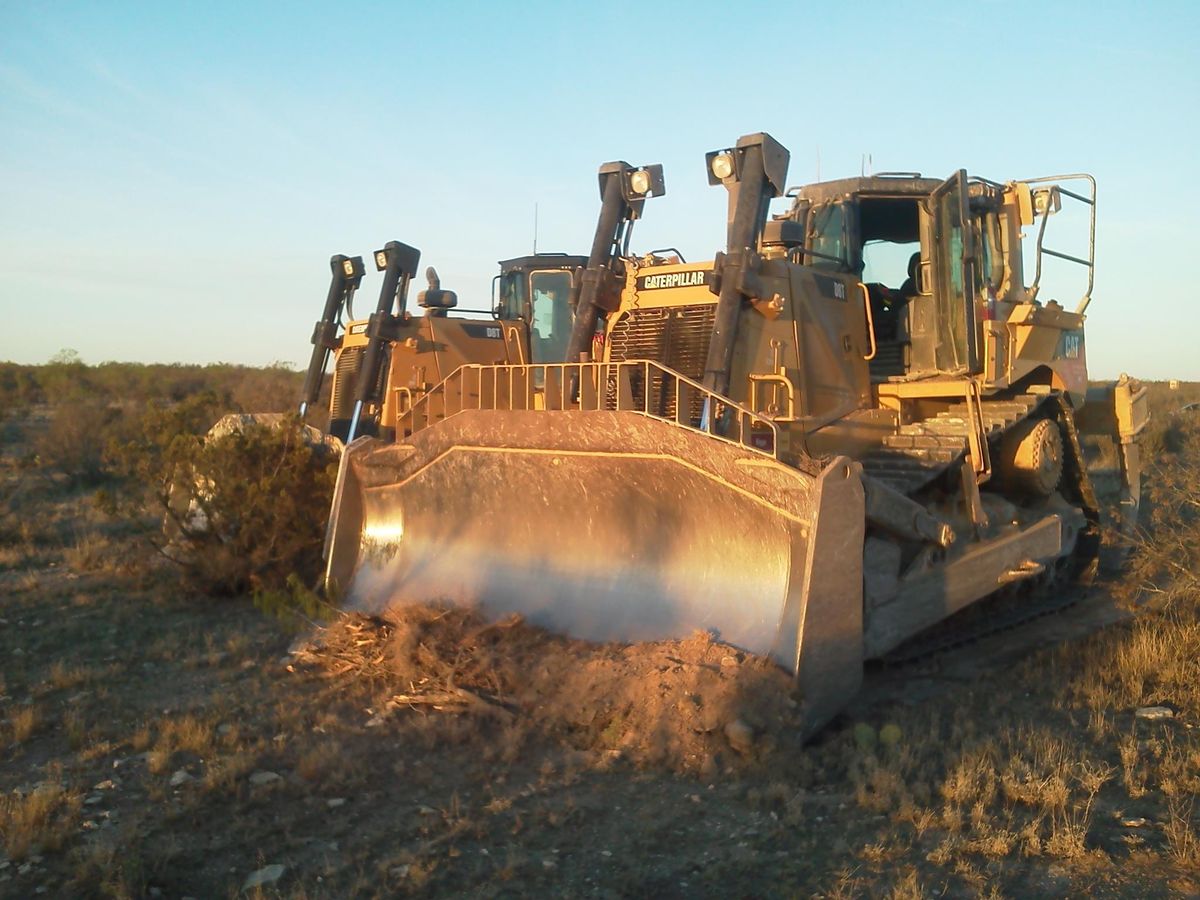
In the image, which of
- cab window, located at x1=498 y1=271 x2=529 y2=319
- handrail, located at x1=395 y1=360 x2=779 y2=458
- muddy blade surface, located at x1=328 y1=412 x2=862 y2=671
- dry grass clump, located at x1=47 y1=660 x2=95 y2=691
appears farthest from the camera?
cab window, located at x1=498 y1=271 x2=529 y2=319

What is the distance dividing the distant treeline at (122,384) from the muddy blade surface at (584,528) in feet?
60.1

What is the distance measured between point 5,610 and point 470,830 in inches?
232

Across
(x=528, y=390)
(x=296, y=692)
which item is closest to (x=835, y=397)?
(x=528, y=390)

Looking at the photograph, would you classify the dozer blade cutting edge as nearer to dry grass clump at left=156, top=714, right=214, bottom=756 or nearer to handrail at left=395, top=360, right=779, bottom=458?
handrail at left=395, top=360, right=779, bottom=458

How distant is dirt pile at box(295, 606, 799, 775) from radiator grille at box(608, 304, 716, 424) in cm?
173

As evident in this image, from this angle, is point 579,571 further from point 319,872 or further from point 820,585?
point 319,872

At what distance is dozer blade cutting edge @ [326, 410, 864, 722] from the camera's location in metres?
5.55

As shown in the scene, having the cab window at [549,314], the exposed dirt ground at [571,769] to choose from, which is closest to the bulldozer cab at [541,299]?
the cab window at [549,314]

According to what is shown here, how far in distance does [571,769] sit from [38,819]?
7.36 ft

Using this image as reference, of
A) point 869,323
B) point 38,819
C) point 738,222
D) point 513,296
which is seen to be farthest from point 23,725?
point 513,296

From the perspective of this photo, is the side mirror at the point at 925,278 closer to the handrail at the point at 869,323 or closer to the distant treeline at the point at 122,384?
the handrail at the point at 869,323

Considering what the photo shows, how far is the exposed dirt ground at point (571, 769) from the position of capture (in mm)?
4035

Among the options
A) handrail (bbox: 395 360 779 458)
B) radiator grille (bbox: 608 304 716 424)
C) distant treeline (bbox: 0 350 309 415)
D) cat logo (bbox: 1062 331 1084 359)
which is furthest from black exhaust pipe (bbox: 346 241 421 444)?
distant treeline (bbox: 0 350 309 415)

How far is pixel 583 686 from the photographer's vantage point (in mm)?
5703
